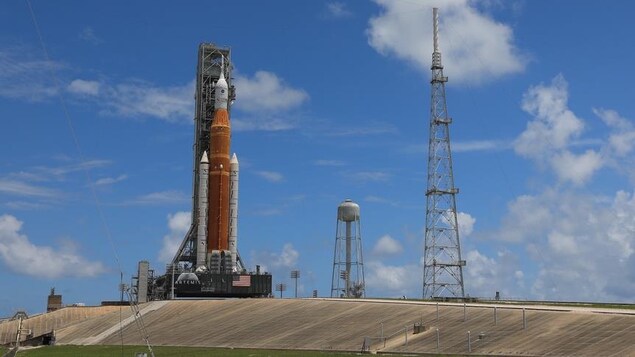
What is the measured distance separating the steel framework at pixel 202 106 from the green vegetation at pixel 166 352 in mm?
42914

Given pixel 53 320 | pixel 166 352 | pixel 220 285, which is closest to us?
pixel 166 352

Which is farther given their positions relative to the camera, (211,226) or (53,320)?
(211,226)

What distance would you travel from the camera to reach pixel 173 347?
6309cm

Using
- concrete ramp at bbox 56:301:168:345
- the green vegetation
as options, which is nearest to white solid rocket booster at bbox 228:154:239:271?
concrete ramp at bbox 56:301:168:345

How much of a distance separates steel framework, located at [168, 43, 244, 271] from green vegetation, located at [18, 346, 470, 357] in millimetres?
42914

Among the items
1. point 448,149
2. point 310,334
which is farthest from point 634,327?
point 448,149

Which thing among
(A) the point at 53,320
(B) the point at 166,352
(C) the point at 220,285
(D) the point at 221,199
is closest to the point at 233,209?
(D) the point at 221,199

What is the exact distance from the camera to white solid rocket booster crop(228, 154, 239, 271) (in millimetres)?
108562

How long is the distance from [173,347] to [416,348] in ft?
71.8

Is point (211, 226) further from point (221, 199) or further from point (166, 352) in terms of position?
point (166, 352)

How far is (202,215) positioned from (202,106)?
18908 millimetres

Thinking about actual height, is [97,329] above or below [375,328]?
above

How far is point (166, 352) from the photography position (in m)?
57.6

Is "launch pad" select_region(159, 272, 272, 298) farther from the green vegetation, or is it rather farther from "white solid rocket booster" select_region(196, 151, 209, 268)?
the green vegetation
